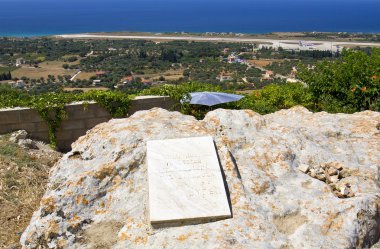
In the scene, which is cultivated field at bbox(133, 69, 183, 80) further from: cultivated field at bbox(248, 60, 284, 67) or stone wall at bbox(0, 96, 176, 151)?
stone wall at bbox(0, 96, 176, 151)

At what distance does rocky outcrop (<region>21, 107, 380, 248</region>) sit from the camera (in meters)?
4.24

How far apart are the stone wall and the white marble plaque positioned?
3900 millimetres

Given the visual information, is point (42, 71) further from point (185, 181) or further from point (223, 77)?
point (185, 181)

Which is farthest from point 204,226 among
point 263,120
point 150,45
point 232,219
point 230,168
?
point 150,45

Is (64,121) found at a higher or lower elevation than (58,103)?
lower

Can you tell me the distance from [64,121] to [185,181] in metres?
4.77

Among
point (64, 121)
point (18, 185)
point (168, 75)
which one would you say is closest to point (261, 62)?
point (168, 75)

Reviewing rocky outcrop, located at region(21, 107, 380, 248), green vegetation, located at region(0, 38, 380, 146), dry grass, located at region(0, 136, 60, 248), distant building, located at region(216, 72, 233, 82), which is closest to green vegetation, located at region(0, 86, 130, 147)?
green vegetation, located at region(0, 38, 380, 146)

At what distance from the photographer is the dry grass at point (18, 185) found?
18.3 feet

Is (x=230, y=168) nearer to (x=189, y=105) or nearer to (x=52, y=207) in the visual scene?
(x=52, y=207)

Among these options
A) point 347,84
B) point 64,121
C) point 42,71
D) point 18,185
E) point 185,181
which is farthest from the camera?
point 42,71

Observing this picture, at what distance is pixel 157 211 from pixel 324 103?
6.26 m

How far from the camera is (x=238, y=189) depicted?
15.4 feet

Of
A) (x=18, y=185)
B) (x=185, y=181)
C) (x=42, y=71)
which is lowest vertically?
(x=42, y=71)
